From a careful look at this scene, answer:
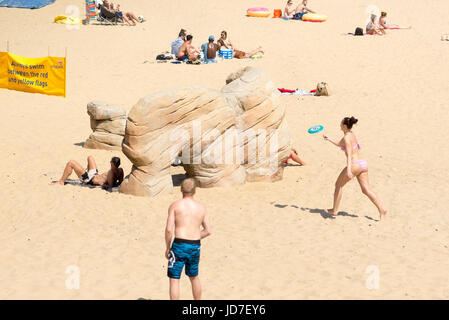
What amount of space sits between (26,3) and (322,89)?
2160 centimetres

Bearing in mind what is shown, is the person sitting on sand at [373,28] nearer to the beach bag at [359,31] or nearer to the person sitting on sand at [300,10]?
the beach bag at [359,31]

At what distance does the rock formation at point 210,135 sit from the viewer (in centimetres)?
1137

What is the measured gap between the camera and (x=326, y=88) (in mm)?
20672

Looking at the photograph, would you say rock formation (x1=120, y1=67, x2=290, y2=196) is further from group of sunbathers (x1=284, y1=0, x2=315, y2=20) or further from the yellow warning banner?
group of sunbathers (x1=284, y1=0, x2=315, y2=20)

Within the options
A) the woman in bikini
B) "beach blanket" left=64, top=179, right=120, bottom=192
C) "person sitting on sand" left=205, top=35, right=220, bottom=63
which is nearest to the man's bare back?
the woman in bikini

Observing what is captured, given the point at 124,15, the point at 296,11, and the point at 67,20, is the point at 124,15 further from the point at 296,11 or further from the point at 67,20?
the point at 296,11

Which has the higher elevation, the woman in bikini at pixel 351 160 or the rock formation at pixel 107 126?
the woman in bikini at pixel 351 160

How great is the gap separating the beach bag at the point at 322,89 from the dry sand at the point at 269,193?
308 millimetres

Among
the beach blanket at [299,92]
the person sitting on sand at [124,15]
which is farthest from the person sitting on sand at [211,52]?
the person sitting on sand at [124,15]

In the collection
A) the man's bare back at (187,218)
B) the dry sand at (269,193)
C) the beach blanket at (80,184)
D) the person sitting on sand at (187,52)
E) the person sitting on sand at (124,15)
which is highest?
the person sitting on sand at (124,15)

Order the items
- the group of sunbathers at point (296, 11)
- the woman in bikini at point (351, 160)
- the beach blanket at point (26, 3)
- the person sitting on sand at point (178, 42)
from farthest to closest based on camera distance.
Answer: the beach blanket at point (26, 3) → the group of sunbathers at point (296, 11) → the person sitting on sand at point (178, 42) → the woman in bikini at point (351, 160)

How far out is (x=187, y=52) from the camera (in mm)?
24047

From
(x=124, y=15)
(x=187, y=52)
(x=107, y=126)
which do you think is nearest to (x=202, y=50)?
(x=187, y=52)

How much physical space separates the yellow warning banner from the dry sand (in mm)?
410
